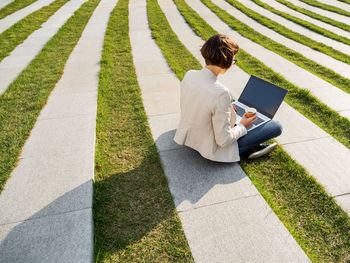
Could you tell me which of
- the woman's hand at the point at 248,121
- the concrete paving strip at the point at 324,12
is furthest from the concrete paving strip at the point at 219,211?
the concrete paving strip at the point at 324,12

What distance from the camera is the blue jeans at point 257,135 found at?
122 inches

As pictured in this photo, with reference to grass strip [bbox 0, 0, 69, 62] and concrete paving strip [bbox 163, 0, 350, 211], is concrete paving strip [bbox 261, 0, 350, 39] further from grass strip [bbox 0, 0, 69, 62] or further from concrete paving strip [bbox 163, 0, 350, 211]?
grass strip [bbox 0, 0, 69, 62]

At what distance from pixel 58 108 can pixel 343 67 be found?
612 centimetres

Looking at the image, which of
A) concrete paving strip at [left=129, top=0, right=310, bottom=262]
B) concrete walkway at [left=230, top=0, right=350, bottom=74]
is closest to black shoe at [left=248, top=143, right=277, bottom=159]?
concrete paving strip at [left=129, top=0, right=310, bottom=262]

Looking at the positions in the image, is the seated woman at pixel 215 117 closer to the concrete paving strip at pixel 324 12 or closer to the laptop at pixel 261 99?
the laptop at pixel 261 99

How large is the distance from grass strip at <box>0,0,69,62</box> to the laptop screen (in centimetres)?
612

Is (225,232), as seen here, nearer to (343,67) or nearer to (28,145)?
(28,145)

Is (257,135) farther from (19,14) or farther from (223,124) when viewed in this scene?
(19,14)

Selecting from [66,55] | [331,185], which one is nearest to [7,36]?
[66,55]

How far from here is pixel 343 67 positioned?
5.92 m

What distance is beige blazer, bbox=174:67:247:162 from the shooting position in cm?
253

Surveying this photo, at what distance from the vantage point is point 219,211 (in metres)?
2.64

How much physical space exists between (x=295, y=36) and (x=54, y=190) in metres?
7.97

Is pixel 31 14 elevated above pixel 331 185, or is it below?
below
